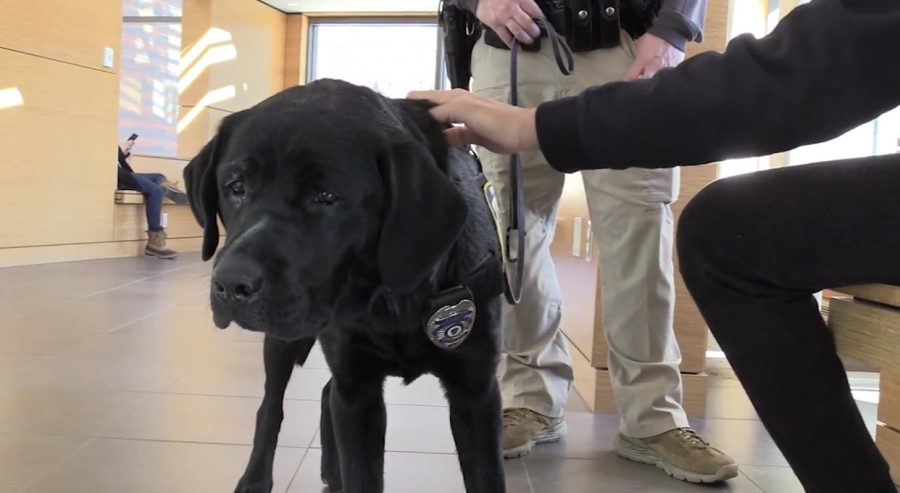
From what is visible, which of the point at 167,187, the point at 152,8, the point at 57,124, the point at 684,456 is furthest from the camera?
the point at 152,8

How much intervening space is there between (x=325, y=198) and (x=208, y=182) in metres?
0.30

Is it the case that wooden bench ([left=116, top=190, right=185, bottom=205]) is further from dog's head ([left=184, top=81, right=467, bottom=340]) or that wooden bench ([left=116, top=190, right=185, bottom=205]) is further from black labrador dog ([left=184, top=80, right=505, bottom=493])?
dog's head ([left=184, top=81, right=467, bottom=340])

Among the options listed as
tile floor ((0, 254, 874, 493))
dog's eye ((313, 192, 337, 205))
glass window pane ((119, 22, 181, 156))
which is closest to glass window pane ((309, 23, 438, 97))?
glass window pane ((119, 22, 181, 156))

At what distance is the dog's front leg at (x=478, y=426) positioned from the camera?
1438mm

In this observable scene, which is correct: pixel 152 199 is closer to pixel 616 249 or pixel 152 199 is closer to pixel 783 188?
pixel 616 249

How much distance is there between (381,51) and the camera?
1160cm

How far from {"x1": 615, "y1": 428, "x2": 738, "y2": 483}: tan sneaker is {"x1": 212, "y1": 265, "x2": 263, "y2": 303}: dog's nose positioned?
1359mm

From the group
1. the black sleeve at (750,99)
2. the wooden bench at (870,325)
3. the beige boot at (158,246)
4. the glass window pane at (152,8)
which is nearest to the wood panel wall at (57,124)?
the beige boot at (158,246)

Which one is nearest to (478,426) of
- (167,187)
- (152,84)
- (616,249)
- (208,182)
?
(208,182)

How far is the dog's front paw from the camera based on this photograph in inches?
68.0

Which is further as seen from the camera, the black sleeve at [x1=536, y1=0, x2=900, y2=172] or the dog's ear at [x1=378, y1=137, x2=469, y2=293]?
the dog's ear at [x1=378, y1=137, x2=469, y2=293]

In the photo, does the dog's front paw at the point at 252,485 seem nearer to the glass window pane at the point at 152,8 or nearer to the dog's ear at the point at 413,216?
the dog's ear at the point at 413,216

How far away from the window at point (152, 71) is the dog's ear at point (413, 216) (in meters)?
8.46

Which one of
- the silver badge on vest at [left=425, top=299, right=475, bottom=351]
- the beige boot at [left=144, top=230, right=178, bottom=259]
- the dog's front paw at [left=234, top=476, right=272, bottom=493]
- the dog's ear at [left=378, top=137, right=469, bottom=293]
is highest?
the dog's ear at [left=378, top=137, right=469, bottom=293]
